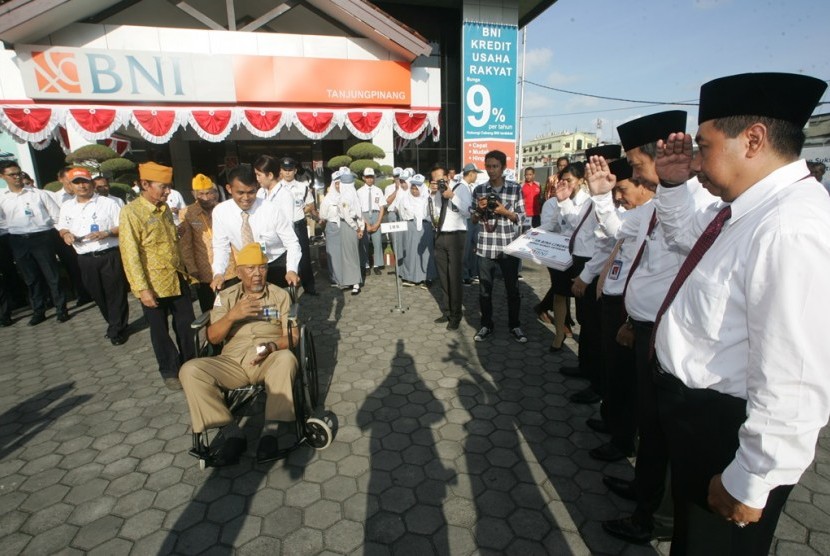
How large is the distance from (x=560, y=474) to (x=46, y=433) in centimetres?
416

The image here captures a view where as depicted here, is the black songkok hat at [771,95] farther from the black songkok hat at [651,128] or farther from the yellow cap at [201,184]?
the yellow cap at [201,184]

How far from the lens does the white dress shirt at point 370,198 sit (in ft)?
26.4

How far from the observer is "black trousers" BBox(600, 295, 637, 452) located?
278cm

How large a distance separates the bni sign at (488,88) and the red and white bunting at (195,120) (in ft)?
6.35

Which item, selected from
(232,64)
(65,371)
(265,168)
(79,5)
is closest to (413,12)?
(232,64)

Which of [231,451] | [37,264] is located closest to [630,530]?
[231,451]

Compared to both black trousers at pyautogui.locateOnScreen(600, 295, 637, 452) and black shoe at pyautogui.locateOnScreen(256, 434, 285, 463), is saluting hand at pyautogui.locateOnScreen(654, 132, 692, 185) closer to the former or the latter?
black trousers at pyautogui.locateOnScreen(600, 295, 637, 452)

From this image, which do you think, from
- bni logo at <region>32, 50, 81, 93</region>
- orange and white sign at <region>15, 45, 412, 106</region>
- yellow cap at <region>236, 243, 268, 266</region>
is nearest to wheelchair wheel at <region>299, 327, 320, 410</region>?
yellow cap at <region>236, 243, 268, 266</region>

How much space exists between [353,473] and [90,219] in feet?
15.2

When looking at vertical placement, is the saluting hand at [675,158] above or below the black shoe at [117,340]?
above

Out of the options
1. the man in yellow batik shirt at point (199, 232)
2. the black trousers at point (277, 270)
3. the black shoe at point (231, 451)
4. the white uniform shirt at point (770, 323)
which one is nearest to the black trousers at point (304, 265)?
the man in yellow batik shirt at point (199, 232)

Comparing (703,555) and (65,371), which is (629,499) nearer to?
(703,555)

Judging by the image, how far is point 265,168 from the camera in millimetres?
5141

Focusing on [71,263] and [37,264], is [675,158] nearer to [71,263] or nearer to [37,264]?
[37,264]
